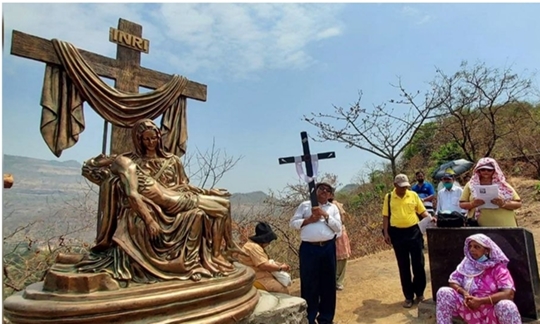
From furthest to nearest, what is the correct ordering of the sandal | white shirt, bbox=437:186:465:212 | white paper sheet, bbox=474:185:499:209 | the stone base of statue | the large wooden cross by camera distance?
white shirt, bbox=437:186:465:212 → the sandal → white paper sheet, bbox=474:185:499:209 → the large wooden cross → the stone base of statue

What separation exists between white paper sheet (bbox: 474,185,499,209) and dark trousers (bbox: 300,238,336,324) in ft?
5.67

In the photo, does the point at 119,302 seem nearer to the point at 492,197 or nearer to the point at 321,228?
the point at 321,228

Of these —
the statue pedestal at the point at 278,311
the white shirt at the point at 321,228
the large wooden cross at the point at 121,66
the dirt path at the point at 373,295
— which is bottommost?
the dirt path at the point at 373,295

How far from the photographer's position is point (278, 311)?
359cm

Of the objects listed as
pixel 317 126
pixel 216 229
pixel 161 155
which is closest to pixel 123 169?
pixel 161 155

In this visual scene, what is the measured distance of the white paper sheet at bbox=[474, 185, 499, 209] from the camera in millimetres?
4305

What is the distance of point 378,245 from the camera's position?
400 inches

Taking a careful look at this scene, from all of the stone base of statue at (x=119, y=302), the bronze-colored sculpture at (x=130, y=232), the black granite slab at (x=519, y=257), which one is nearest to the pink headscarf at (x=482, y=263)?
the black granite slab at (x=519, y=257)

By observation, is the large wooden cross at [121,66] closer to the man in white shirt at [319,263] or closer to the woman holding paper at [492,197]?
the man in white shirt at [319,263]

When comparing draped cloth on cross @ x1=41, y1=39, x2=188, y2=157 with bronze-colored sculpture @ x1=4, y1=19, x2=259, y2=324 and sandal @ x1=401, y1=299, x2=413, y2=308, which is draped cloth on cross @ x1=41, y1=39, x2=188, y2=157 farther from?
sandal @ x1=401, y1=299, x2=413, y2=308

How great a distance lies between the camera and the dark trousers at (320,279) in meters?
4.39

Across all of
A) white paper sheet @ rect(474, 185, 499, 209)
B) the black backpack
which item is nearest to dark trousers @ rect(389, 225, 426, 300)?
the black backpack

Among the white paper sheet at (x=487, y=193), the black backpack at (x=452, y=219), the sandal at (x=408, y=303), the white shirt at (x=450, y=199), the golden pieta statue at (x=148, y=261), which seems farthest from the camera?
the white shirt at (x=450, y=199)

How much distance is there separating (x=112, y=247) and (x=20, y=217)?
297 cm
